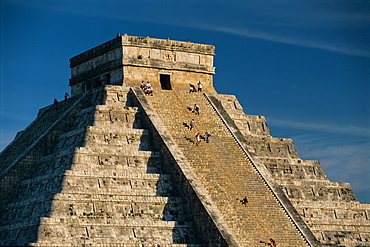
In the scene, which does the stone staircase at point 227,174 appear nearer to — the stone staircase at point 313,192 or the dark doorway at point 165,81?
the dark doorway at point 165,81

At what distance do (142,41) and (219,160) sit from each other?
34.2 ft

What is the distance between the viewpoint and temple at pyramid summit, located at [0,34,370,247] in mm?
46906

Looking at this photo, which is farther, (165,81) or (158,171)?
(165,81)

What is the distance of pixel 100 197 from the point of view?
47375mm

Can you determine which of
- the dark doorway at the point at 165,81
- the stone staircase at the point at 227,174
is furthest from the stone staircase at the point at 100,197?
the dark doorway at the point at 165,81

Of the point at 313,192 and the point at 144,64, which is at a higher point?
the point at 144,64

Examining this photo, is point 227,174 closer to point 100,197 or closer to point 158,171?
point 158,171

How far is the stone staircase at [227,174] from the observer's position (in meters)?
48.5

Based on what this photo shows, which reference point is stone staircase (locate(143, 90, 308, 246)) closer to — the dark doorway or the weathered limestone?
the dark doorway

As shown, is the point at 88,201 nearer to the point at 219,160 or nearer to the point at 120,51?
the point at 219,160

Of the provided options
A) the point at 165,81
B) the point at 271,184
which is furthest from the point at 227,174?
the point at 165,81

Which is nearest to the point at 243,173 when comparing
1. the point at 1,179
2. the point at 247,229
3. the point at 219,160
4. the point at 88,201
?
the point at 219,160

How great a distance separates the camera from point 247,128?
58.7m

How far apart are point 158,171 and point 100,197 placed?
467cm
